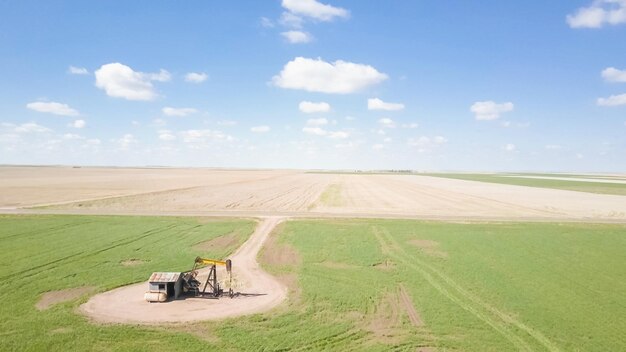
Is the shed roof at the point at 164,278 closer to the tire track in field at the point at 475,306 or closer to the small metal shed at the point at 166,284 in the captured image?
the small metal shed at the point at 166,284

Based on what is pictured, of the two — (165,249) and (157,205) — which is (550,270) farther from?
(157,205)

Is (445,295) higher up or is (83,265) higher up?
(83,265)

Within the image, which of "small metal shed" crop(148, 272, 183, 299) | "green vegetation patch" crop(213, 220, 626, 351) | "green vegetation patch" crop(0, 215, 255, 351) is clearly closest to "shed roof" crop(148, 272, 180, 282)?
"small metal shed" crop(148, 272, 183, 299)

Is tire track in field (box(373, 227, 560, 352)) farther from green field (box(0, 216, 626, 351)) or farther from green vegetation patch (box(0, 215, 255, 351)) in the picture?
green vegetation patch (box(0, 215, 255, 351))

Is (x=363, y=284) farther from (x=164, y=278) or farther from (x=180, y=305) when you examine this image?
(x=164, y=278)

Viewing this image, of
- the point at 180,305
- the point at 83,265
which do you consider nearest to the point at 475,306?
the point at 180,305

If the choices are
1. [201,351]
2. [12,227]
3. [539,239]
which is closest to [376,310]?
[201,351]
